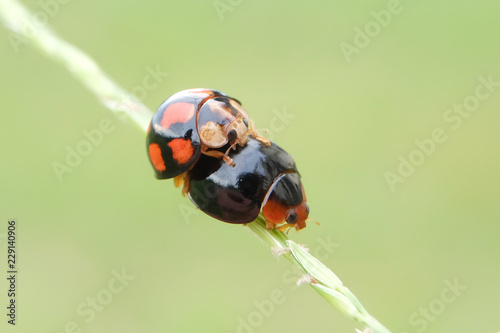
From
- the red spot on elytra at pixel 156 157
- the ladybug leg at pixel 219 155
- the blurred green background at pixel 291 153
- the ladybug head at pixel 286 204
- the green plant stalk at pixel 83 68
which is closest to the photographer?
the green plant stalk at pixel 83 68

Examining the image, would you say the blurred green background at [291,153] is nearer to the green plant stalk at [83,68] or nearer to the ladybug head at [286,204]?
the green plant stalk at [83,68]

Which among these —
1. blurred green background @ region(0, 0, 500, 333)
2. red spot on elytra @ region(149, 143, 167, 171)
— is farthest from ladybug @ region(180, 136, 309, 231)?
blurred green background @ region(0, 0, 500, 333)

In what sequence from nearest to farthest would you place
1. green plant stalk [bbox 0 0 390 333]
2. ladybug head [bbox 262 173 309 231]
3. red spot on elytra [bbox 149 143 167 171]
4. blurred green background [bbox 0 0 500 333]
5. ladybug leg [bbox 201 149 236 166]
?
green plant stalk [bbox 0 0 390 333] → ladybug head [bbox 262 173 309 231] → ladybug leg [bbox 201 149 236 166] → red spot on elytra [bbox 149 143 167 171] → blurred green background [bbox 0 0 500 333]

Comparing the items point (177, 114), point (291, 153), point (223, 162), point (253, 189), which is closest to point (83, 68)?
point (177, 114)

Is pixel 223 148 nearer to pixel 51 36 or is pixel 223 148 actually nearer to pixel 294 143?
pixel 51 36

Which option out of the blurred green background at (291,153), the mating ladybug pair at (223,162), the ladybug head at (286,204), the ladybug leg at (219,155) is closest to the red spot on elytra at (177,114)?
the mating ladybug pair at (223,162)

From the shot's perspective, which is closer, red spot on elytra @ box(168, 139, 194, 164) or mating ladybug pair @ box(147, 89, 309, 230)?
mating ladybug pair @ box(147, 89, 309, 230)

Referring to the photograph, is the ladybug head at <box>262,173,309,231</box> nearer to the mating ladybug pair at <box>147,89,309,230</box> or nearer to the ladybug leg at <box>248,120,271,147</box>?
the mating ladybug pair at <box>147,89,309,230</box>
